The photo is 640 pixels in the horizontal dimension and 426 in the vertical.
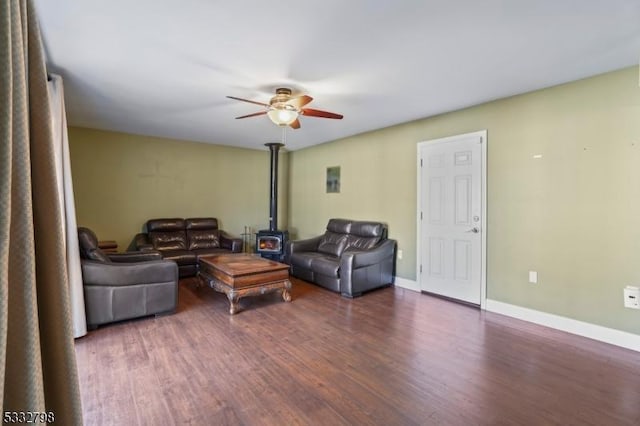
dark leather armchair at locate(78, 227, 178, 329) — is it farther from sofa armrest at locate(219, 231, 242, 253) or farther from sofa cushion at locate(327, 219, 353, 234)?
sofa cushion at locate(327, 219, 353, 234)

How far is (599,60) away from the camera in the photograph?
2.61 meters

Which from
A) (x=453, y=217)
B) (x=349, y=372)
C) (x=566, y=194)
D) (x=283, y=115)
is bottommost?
(x=349, y=372)

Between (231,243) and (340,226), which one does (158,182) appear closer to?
(231,243)

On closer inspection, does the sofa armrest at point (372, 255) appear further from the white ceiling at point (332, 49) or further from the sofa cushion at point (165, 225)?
the sofa cushion at point (165, 225)

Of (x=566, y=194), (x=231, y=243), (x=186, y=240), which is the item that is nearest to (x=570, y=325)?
(x=566, y=194)

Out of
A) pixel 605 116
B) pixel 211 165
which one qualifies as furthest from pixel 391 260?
pixel 211 165

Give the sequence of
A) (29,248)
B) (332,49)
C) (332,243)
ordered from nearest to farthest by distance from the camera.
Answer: (29,248) → (332,49) → (332,243)

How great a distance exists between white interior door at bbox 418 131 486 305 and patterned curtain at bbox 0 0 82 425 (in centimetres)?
393

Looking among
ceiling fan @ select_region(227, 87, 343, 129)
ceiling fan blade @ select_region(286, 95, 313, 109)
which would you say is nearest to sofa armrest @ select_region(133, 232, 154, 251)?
ceiling fan @ select_region(227, 87, 343, 129)

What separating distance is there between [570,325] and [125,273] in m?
4.43

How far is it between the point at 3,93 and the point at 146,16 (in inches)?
77.0

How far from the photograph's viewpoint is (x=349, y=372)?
2312 millimetres

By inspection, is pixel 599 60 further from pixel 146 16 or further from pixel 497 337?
pixel 146 16

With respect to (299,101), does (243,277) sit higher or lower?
lower
